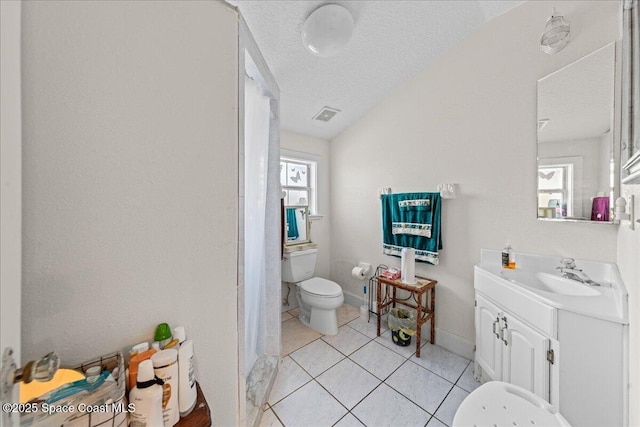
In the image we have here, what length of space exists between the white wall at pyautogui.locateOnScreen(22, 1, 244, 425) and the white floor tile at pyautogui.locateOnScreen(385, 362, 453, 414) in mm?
1126

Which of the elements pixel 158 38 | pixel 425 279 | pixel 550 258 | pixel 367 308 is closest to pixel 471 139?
pixel 550 258

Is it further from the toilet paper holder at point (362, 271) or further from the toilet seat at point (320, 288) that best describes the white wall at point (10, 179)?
the toilet paper holder at point (362, 271)

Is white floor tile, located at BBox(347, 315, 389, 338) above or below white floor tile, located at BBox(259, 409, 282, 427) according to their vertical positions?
above

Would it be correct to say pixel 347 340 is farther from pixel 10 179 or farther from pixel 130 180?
pixel 10 179

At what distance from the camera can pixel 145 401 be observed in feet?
1.83

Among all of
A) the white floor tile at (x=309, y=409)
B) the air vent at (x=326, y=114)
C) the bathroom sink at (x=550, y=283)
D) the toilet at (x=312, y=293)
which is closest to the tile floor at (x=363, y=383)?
the white floor tile at (x=309, y=409)

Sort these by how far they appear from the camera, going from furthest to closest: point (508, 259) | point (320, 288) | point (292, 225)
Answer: point (292, 225) → point (320, 288) → point (508, 259)

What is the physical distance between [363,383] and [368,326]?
72 centimetres

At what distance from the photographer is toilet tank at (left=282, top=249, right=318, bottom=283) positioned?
2.24 m

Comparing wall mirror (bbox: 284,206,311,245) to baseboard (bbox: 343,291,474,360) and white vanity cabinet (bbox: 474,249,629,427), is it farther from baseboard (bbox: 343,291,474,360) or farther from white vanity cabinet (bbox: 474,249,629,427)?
white vanity cabinet (bbox: 474,249,629,427)

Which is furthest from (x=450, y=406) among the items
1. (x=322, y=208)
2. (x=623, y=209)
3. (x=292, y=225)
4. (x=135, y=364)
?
(x=322, y=208)

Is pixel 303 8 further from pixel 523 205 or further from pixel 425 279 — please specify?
pixel 425 279

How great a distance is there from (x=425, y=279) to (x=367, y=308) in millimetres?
705

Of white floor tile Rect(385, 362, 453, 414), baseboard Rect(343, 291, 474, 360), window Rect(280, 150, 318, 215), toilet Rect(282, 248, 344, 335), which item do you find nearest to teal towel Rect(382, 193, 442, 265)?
baseboard Rect(343, 291, 474, 360)
